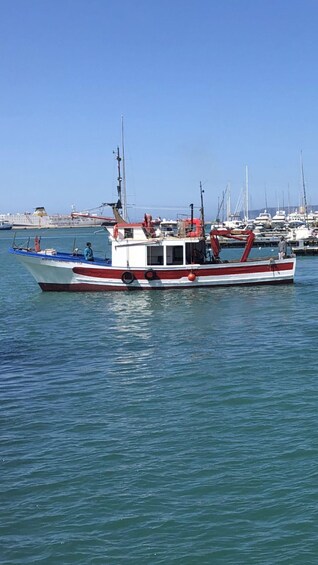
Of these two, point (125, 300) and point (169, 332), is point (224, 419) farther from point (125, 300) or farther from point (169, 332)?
point (125, 300)

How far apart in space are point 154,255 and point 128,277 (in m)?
1.88

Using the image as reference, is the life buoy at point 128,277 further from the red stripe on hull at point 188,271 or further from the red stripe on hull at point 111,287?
the red stripe on hull at point 111,287

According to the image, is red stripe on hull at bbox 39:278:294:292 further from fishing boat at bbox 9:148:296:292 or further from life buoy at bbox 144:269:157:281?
life buoy at bbox 144:269:157:281

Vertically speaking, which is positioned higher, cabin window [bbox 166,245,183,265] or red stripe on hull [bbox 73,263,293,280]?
cabin window [bbox 166,245,183,265]

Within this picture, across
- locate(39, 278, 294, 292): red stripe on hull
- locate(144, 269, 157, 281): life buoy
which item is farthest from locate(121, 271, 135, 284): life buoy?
locate(144, 269, 157, 281): life buoy

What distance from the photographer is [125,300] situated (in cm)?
3431

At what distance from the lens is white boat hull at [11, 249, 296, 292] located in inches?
1441

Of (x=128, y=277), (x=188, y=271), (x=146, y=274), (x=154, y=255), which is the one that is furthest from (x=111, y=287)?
(x=188, y=271)

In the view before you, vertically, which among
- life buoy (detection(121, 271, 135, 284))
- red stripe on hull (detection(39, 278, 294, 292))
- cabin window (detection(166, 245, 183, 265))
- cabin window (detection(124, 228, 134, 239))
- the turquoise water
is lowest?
the turquoise water

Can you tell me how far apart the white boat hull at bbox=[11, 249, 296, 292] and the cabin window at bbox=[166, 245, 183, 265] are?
1.48ft

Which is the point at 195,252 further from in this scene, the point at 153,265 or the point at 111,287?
the point at 111,287

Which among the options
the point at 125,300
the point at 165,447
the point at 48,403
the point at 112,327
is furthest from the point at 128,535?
the point at 125,300

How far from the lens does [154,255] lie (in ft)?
120

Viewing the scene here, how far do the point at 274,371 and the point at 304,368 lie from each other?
0.90 m
